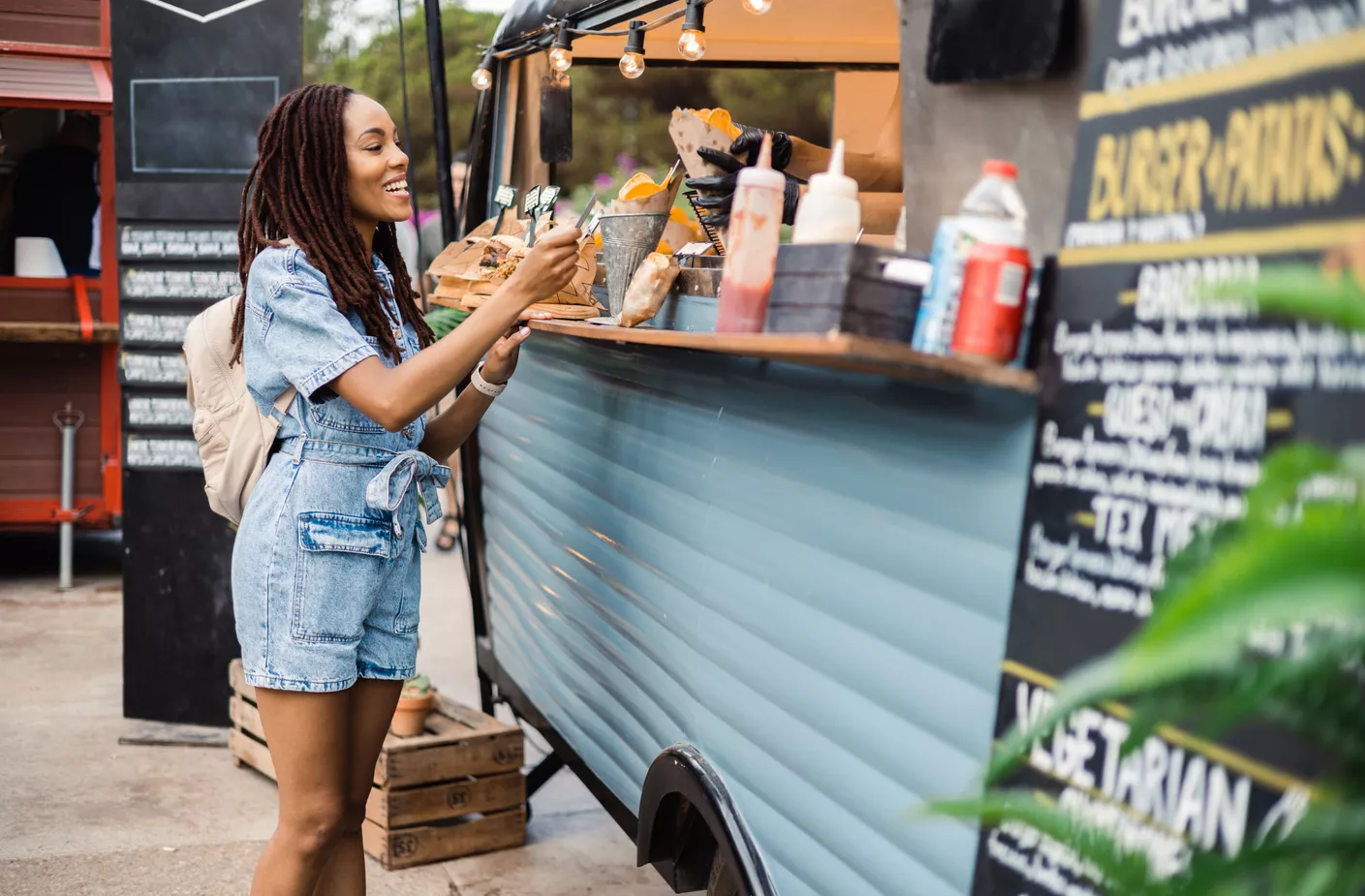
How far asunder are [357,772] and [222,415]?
930 millimetres

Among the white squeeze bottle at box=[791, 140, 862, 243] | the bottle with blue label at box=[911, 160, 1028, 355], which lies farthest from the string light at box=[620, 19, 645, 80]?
the bottle with blue label at box=[911, 160, 1028, 355]

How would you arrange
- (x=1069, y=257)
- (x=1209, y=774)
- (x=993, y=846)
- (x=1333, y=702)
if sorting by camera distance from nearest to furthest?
(x=1333, y=702)
(x=1209, y=774)
(x=1069, y=257)
(x=993, y=846)

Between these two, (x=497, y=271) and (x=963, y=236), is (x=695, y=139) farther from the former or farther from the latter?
(x=963, y=236)

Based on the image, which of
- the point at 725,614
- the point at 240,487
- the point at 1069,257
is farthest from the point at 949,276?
the point at 240,487

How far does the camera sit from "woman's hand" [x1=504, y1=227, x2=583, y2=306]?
97.1 inches

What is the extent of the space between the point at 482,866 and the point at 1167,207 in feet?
10.4

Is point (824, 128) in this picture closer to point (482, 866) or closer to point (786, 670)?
point (482, 866)

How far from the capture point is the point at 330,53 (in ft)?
61.9

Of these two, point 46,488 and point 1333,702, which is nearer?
point 1333,702

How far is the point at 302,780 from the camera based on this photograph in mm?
2586

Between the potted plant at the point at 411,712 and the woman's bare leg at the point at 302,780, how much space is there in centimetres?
133

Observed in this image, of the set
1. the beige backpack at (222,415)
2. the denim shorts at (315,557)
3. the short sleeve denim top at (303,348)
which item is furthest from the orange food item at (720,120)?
the beige backpack at (222,415)

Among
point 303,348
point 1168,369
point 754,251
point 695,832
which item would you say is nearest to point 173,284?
point 303,348

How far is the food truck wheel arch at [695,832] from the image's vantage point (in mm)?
2354
